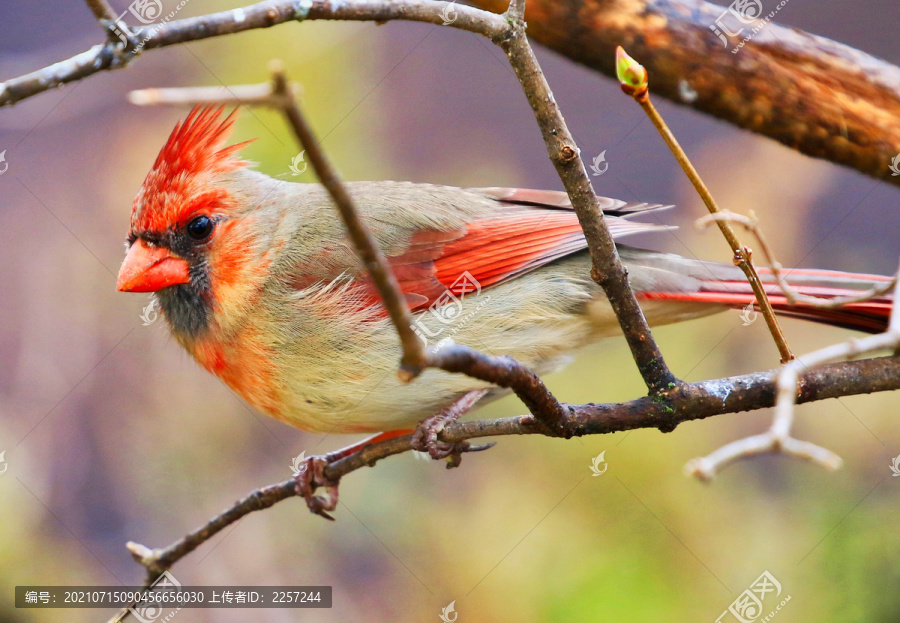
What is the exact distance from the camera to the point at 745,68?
294 cm

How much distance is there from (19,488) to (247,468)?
47.5 inches

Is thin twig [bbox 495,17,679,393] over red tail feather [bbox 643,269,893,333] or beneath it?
over

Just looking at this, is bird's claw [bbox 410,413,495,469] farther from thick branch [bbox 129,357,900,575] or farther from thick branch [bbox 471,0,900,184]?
thick branch [bbox 471,0,900,184]

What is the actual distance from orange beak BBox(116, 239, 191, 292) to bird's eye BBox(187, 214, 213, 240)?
0.11 meters

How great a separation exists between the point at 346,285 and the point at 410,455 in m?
2.07

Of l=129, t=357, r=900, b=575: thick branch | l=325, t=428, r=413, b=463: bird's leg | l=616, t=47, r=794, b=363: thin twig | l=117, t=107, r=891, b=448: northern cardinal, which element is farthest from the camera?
l=325, t=428, r=413, b=463: bird's leg

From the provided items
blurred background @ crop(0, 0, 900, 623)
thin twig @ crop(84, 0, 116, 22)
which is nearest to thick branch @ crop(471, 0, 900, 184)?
blurred background @ crop(0, 0, 900, 623)

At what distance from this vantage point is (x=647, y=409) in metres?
1.96

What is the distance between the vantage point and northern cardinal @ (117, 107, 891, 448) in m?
2.71

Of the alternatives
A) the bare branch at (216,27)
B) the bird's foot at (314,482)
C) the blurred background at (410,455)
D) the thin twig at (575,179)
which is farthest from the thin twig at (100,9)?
the bird's foot at (314,482)

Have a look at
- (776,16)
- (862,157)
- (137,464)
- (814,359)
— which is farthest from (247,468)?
(776,16)

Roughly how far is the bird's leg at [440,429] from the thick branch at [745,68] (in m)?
1.40

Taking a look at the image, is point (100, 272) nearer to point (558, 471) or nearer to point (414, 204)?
point (414, 204)

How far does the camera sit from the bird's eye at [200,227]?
9.41ft
